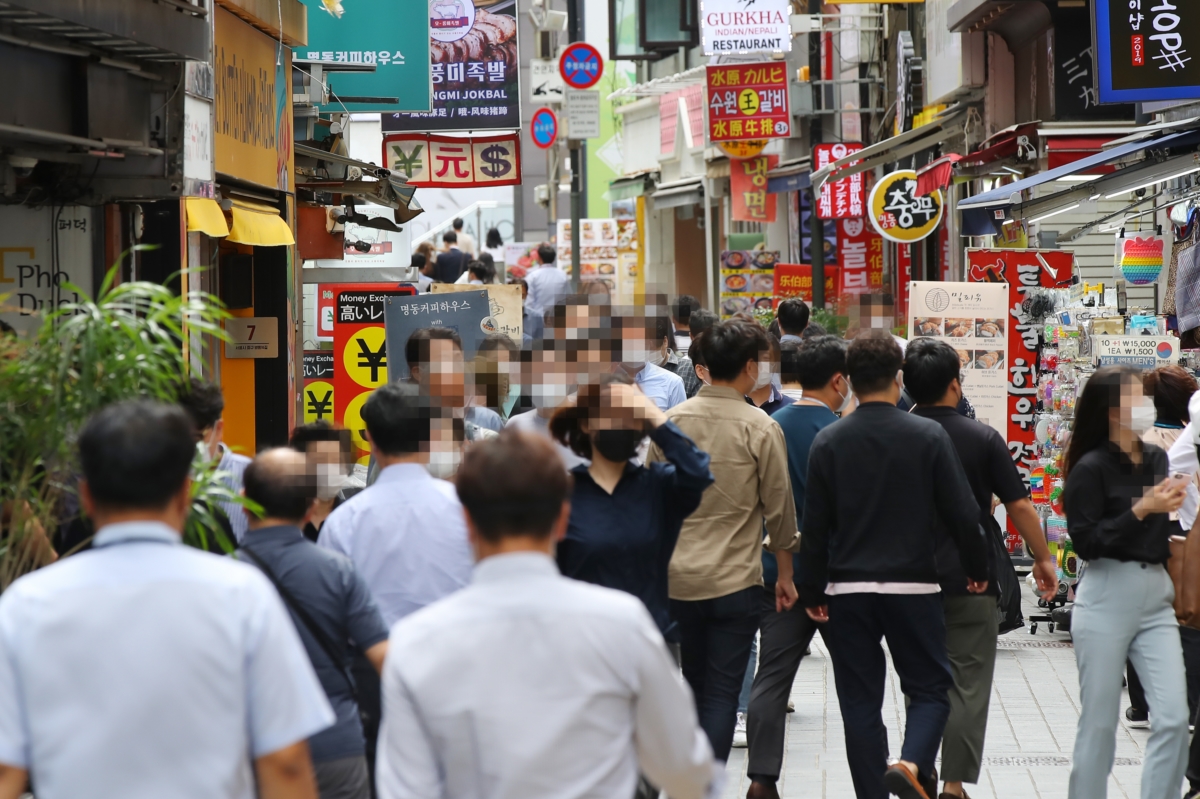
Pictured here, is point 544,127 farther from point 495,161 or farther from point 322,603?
point 322,603

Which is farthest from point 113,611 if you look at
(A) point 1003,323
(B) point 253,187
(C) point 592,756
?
(A) point 1003,323

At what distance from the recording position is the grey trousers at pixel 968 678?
6504mm

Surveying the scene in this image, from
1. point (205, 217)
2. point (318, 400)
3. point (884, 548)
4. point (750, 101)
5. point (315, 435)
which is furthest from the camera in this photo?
point (750, 101)

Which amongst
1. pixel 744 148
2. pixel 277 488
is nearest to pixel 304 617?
pixel 277 488

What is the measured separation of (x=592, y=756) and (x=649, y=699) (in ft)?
0.52

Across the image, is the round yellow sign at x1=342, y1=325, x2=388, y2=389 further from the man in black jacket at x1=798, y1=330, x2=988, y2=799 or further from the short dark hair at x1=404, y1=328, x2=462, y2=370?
the man in black jacket at x1=798, y1=330, x2=988, y2=799

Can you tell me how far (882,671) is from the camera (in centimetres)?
614

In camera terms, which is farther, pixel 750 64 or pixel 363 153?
pixel 750 64

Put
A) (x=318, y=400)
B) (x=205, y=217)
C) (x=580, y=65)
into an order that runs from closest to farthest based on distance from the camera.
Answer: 1. (x=205, y=217)
2. (x=318, y=400)
3. (x=580, y=65)

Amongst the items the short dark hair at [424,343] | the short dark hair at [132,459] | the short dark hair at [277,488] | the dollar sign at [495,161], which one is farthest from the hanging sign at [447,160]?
the short dark hair at [132,459]

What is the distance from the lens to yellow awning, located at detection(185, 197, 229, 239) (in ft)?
27.5

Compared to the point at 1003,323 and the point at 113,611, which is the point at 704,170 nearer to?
the point at 1003,323

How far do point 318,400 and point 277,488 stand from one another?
9.28 meters

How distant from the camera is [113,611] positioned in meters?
2.90
